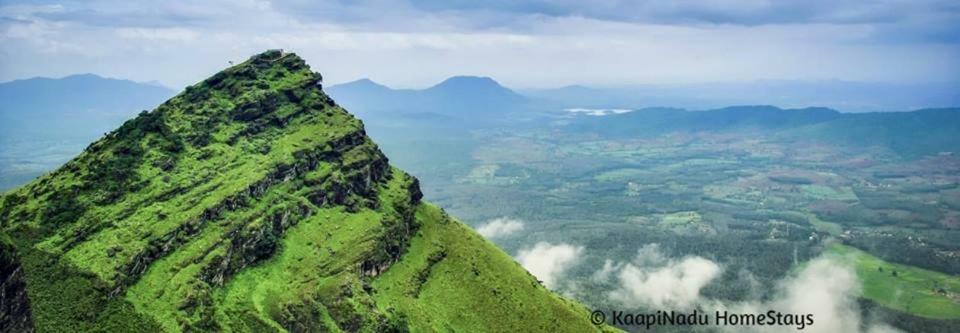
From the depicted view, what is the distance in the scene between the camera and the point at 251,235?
109 m

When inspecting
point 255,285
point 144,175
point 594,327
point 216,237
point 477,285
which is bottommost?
point 594,327

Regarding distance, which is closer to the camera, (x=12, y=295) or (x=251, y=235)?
(x=12, y=295)

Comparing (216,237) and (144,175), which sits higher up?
(144,175)

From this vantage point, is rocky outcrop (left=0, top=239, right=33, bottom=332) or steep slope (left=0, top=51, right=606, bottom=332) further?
steep slope (left=0, top=51, right=606, bottom=332)

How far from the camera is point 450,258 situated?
423ft

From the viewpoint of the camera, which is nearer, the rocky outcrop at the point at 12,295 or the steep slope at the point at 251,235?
the rocky outcrop at the point at 12,295

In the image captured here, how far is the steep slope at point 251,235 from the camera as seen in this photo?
9331 cm

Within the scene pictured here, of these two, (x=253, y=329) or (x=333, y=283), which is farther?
(x=333, y=283)

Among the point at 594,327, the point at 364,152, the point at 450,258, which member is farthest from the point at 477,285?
the point at 364,152

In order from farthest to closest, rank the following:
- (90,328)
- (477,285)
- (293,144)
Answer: (293,144) → (477,285) → (90,328)

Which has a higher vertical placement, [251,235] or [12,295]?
[12,295]

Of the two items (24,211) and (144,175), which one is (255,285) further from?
(24,211)

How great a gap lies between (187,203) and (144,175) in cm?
1088

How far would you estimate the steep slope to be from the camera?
306 feet
